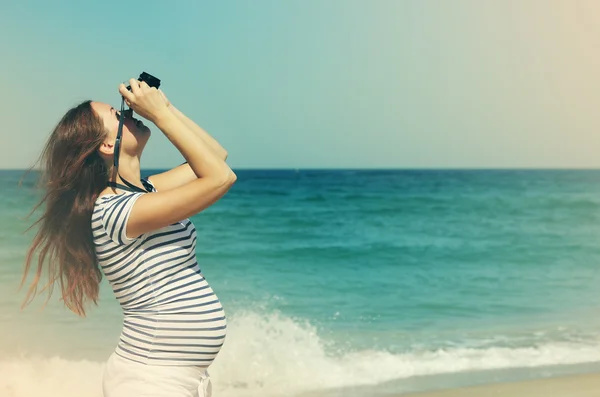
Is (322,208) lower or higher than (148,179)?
lower

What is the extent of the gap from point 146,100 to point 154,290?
0.61 meters

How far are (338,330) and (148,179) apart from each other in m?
6.41

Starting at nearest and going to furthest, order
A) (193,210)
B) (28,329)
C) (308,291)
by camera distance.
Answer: (193,210) → (28,329) → (308,291)

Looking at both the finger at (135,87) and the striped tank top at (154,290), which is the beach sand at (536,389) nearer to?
the striped tank top at (154,290)

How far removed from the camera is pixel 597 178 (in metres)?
37.6

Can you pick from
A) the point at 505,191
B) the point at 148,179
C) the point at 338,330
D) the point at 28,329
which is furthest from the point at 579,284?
the point at 505,191

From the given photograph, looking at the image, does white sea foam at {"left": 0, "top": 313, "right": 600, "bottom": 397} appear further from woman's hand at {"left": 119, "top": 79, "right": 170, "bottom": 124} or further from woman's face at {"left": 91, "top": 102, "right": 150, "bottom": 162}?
woman's hand at {"left": 119, "top": 79, "right": 170, "bottom": 124}

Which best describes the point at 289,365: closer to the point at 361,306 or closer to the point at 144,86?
the point at 361,306

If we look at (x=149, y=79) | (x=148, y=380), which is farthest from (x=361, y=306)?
(x=149, y=79)

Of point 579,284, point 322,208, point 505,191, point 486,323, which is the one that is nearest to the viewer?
point 486,323

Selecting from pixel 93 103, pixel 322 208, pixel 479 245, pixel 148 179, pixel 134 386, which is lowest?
pixel 322 208

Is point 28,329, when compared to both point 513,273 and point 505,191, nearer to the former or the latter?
point 513,273

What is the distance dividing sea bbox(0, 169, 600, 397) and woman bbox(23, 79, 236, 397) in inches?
14.6

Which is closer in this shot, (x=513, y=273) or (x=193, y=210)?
(x=193, y=210)
